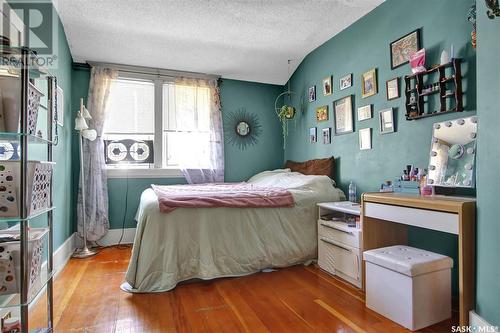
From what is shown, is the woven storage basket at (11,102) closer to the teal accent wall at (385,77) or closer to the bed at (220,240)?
the bed at (220,240)

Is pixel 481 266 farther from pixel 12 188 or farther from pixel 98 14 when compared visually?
pixel 98 14

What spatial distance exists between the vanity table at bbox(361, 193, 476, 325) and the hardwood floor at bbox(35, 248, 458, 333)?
1.19ft

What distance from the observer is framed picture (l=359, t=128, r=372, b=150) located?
8.61 feet

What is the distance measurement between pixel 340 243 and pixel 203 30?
98.0 inches

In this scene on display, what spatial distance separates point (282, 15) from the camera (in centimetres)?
269

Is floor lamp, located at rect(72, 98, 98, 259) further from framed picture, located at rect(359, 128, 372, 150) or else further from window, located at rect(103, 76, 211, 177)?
framed picture, located at rect(359, 128, 372, 150)

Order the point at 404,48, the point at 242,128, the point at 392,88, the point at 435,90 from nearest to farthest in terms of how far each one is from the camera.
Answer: the point at 435,90 → the point at 404,48 → the point at 392,88 → the point at 242,128

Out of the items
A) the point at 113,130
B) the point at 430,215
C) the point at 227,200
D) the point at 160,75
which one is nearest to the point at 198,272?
the point at 227,200

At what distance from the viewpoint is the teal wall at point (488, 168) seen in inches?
51.1

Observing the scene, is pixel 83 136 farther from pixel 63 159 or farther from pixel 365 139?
pixel 365 139

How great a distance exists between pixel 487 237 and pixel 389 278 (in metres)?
0.57

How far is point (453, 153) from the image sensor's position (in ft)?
6.04

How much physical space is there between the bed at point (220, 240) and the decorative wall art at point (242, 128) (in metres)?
1.58

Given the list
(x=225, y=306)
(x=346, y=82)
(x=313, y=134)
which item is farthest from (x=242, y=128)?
(x=225, y=306)
